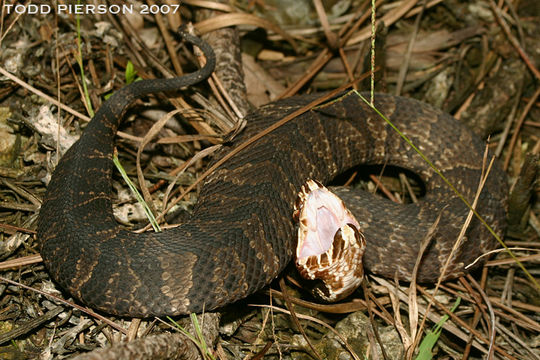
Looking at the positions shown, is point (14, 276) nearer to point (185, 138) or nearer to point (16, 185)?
point (16, 185)

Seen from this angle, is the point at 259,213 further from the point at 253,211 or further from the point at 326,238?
the point at 326,238

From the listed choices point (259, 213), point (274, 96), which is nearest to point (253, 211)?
point (259, 213)

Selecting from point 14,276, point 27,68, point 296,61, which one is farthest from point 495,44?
point 14,276

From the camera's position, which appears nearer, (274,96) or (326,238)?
(326,238)

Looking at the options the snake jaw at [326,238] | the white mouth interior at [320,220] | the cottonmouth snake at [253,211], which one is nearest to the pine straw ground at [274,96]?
the cottonmouth snake at [253,211]

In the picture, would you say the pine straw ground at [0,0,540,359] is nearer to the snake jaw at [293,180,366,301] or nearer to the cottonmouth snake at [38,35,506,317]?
the cottonmouth snake at [38,35,506,317]

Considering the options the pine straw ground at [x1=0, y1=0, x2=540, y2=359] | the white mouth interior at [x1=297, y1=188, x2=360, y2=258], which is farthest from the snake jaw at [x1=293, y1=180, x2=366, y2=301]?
the pine straw ground at [x1=0, y1=0, x2=540, y2=359]

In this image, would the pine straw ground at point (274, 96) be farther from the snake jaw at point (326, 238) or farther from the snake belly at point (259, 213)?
the snake jaw at point (326, 238)
